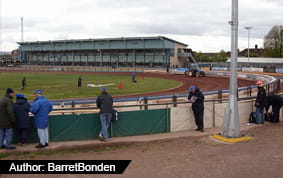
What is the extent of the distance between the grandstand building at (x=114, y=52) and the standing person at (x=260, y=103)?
6609 centimetres

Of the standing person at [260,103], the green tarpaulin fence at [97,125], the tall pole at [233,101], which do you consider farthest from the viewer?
the standing person at [260,103]

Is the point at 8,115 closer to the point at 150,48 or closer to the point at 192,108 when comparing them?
the point at 192,108

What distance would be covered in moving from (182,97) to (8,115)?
35.3 ft

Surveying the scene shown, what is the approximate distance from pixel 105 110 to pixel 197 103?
3.14m

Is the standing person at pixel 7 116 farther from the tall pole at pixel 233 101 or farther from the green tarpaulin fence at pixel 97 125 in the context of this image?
the tall pole at pixel 233 101

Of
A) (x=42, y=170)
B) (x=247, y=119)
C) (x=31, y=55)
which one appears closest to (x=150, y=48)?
(x=31, y=55)

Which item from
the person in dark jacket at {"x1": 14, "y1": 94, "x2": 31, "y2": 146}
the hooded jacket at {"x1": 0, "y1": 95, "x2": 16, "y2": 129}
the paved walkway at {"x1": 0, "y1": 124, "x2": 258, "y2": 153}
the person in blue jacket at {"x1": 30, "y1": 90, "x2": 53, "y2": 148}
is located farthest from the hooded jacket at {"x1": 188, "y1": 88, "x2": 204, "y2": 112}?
the hooded jacket at {"x1": 0, "y1": 95, "x2": 16, "y2": 129}

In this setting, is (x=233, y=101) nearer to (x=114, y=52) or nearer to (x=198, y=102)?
(x=198, y=102)

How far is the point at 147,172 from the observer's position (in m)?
6.57

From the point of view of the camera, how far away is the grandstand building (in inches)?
3132

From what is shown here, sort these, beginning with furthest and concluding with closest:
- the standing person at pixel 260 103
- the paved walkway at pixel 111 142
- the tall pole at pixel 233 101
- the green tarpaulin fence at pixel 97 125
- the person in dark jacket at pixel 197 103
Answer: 1. the standing person at pixel 260 103
2. the person in dark jacket at pixel 197 103
3. the tall pole at pixel 233 101
4. the green tarpaulin fence at pixel 97 125
5. the paved walkway at pixel 111 142

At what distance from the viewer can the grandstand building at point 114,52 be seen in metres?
79.6
